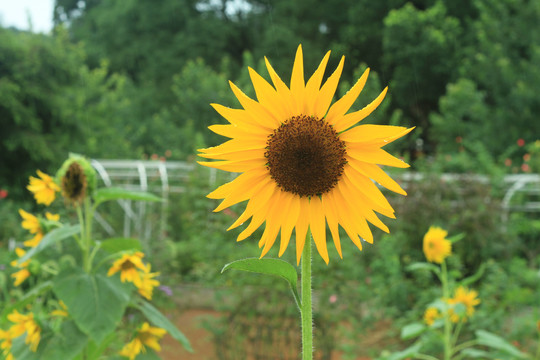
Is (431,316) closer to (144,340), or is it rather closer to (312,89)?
(144,340)

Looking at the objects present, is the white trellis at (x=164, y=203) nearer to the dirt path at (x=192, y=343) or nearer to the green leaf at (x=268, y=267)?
the dirt path at (x=192, y=343)

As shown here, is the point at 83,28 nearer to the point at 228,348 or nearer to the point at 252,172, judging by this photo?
the point at 228,348

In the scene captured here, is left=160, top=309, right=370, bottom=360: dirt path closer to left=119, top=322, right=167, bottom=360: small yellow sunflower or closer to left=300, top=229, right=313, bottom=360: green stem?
left=119, top=322, right=167, bottom=360: small yellow sunflower

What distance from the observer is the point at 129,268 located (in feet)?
4.89

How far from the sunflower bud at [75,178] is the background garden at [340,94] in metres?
1.32

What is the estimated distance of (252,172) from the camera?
89 cm

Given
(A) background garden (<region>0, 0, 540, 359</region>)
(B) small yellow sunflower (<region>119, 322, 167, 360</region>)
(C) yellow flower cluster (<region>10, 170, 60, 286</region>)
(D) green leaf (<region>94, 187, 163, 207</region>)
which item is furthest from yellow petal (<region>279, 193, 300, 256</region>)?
(A) background garden (<region>0, 0, 540, 359</region>)

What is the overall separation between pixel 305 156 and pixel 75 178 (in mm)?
765

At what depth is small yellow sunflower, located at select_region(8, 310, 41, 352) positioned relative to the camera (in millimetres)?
1448

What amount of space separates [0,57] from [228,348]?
830 centimetres

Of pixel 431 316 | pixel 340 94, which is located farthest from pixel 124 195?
pixel 340 94

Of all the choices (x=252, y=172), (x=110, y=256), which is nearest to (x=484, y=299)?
(x=110, y=256)

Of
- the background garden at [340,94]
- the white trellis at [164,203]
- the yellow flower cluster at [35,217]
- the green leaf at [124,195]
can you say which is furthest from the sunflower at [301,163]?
the white trellis at [164,203]

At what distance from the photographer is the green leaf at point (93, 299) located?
1.33m
